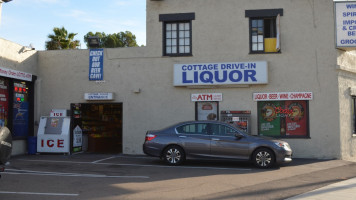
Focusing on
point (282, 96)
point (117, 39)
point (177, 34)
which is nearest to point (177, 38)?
point (177, 34)

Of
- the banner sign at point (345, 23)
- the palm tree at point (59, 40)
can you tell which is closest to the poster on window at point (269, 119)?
the banner sign at point (345, 23)

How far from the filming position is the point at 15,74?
14.9 meters

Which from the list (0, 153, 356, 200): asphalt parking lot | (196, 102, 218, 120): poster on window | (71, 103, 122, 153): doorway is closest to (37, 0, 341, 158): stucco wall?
(196, 102, 218, 120): poster on window

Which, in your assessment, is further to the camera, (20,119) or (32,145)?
(20,119)

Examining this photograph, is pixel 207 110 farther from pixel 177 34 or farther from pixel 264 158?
pixel 264 158

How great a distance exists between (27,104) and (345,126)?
1361 centimetres

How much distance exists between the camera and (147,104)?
15.8 meters

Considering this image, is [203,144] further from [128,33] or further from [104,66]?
[128,33]

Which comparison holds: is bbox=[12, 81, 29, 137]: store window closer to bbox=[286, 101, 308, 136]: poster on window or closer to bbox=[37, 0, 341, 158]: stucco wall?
bbox=[37, 0, 341, 158]: stucco wall

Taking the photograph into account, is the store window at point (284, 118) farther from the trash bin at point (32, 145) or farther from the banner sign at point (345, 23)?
the trash bin at point (32, 145)

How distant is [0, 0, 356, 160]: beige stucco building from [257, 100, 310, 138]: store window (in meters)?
0.04

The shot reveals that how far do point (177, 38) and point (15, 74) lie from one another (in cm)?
688

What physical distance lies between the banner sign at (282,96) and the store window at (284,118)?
243 mm

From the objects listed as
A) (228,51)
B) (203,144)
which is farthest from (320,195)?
(228,51)
